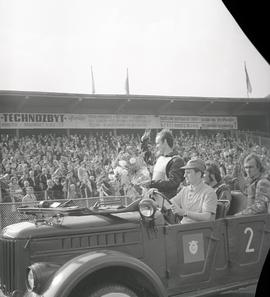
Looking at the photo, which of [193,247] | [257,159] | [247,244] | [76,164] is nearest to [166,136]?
[76,164]

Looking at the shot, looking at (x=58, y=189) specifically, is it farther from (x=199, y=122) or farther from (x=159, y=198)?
(x=199, y=122)

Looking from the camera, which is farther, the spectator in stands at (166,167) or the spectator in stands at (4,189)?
the spectator in stands at (166,167)

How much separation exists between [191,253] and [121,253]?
1.39 feet

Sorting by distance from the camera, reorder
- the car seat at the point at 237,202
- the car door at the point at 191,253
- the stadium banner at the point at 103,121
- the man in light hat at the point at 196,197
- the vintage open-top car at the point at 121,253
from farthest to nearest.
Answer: the car seat at the point at 237,202 < the man in light hat at the point at 196,197 < the car door at the point at 191,253 < the stadium banner at the point at 103,121 < the vintage open-top car at the point at 121,253

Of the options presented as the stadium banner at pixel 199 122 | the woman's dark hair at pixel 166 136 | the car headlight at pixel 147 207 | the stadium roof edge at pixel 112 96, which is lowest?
the car headlight at pixel 147 207

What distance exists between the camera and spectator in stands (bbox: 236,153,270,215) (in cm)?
249

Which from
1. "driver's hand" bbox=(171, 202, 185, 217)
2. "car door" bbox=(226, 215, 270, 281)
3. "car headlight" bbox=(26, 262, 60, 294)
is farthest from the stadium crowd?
"car door" bbox=(226, 215, 270, 281)

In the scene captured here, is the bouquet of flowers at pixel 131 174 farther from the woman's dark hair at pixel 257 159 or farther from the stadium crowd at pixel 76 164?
the woman's dark hair at pixel 257 159

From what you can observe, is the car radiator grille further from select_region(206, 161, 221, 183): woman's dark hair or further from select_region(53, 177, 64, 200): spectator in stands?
select_region(206, 161, 221, 183): woman's dark hair

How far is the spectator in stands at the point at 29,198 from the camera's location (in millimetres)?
1986

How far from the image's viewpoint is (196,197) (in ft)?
7.60

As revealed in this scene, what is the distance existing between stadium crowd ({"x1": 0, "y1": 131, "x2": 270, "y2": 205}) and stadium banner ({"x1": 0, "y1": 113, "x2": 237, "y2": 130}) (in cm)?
5

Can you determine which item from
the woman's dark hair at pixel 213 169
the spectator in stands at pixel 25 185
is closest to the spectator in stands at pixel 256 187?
the woman's dark hair at pixel 213 169

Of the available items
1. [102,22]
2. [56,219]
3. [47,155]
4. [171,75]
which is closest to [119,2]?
[102,22]
